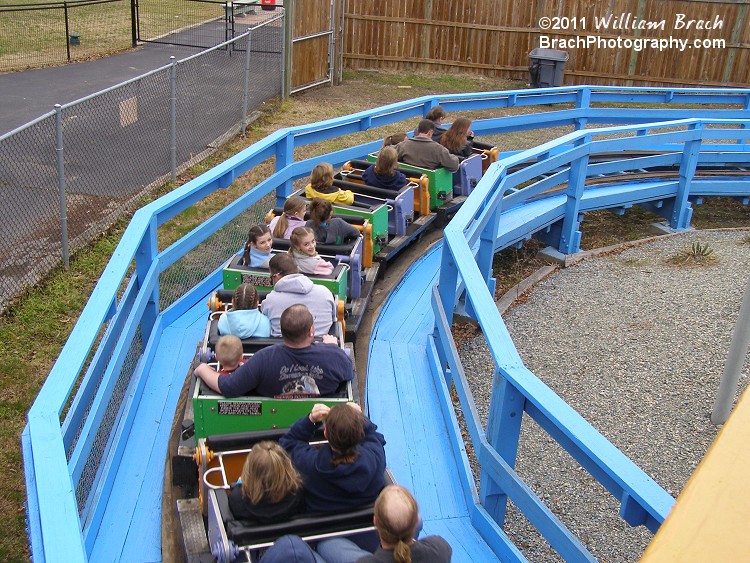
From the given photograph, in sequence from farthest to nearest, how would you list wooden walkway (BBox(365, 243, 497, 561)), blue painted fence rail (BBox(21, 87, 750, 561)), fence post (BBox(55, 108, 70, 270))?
fence post (BBox(55, 108, 70, 270)) < wooden walkway (BBox(365, 243, 497, 561)) < blue painted fence rail (BBox(21, 87, 750, 561))

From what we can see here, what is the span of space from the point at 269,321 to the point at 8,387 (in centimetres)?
246

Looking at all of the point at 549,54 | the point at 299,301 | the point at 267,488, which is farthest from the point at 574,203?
the point at 549,54

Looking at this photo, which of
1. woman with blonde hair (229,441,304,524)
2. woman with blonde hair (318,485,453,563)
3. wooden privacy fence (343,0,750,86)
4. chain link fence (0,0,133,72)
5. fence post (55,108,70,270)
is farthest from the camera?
wooden privacy fence (343,0,750,86)

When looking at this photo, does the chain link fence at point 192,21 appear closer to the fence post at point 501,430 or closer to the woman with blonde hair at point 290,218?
the woman with blonde hair at point 290,218

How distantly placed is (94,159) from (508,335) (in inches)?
278

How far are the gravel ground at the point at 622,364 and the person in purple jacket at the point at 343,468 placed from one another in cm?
208

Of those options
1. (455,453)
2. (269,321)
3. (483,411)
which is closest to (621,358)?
(483,411)

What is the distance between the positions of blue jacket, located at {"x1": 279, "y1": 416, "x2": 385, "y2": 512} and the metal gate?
12840mm

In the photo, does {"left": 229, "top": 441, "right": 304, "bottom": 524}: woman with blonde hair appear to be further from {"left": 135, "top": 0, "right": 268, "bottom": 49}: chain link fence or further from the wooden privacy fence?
{"left": 135, "top": 0, "right": 268, "bottom": 49}: chain link fence

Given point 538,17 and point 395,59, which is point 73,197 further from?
point 538,17

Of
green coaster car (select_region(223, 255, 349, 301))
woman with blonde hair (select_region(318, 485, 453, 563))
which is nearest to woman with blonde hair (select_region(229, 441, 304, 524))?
woman with blonde hair (select_region(318, 485, 453, 563))

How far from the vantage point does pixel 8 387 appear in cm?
615

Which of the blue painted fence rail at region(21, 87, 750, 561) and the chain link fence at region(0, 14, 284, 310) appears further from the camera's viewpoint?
the chain link fence at region(0, 14, 284, 310)

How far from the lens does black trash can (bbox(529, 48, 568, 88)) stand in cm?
1834
